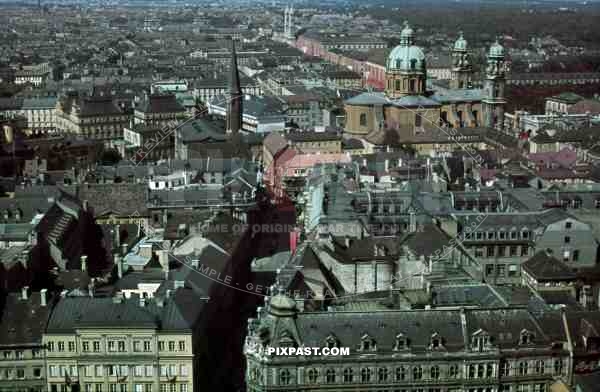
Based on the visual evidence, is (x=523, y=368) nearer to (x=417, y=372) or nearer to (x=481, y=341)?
(x=481, y=341)

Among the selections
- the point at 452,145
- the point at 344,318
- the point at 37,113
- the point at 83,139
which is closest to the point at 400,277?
the point at 344,318

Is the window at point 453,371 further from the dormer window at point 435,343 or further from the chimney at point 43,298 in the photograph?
the chimney at point 43,298


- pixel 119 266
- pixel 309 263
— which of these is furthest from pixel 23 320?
pixel 309 263

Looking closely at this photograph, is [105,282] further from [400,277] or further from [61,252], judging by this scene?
[400,277]

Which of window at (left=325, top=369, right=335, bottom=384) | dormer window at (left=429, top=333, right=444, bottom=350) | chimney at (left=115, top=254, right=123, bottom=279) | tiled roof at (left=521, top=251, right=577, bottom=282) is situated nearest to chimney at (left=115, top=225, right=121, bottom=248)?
chimney at (left=115, top=254, right=123, bottom=279)

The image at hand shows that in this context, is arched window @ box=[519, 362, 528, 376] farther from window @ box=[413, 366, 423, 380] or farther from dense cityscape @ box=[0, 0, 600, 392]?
window @ box=[413, 366, 423, 380]

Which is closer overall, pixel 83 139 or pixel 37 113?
pixel 83 139
